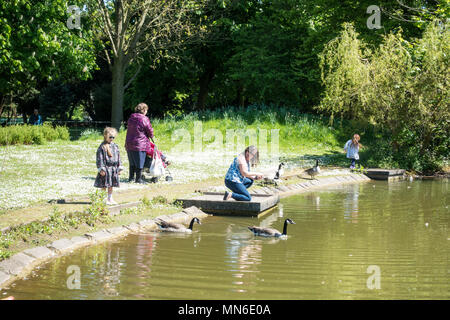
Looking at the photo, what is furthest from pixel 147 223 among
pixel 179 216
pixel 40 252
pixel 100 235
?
pixel 40 252

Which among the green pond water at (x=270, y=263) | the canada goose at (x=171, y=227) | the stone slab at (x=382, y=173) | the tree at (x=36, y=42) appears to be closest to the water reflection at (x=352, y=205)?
the green pond water at (x=270, y=263)

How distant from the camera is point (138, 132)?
15469 millimetres

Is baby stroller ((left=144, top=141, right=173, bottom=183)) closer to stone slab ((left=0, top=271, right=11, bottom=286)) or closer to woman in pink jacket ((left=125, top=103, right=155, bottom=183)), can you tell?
woman in pink jacket ((left=125, top=103, right=155, bottom=183))

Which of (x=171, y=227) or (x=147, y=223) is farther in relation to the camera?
(x=147, y=223)

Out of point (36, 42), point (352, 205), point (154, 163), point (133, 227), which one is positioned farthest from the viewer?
point (36, 42)

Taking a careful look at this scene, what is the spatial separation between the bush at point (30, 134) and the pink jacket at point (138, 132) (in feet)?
37.6

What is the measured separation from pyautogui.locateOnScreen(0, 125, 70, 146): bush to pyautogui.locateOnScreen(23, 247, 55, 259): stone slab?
58.5ft

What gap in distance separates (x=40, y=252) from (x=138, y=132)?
756 centimetres

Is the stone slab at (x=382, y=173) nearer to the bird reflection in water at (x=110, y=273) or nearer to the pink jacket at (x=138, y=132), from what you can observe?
the pink jacket at (x=138, y=132)

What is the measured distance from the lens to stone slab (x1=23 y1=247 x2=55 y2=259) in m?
8.07

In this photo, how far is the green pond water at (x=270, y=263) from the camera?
22.1ft

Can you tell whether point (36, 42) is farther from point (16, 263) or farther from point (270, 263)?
point (270, 263)

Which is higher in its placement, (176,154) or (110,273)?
(176,154)

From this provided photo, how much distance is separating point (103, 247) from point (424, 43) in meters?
17.5
